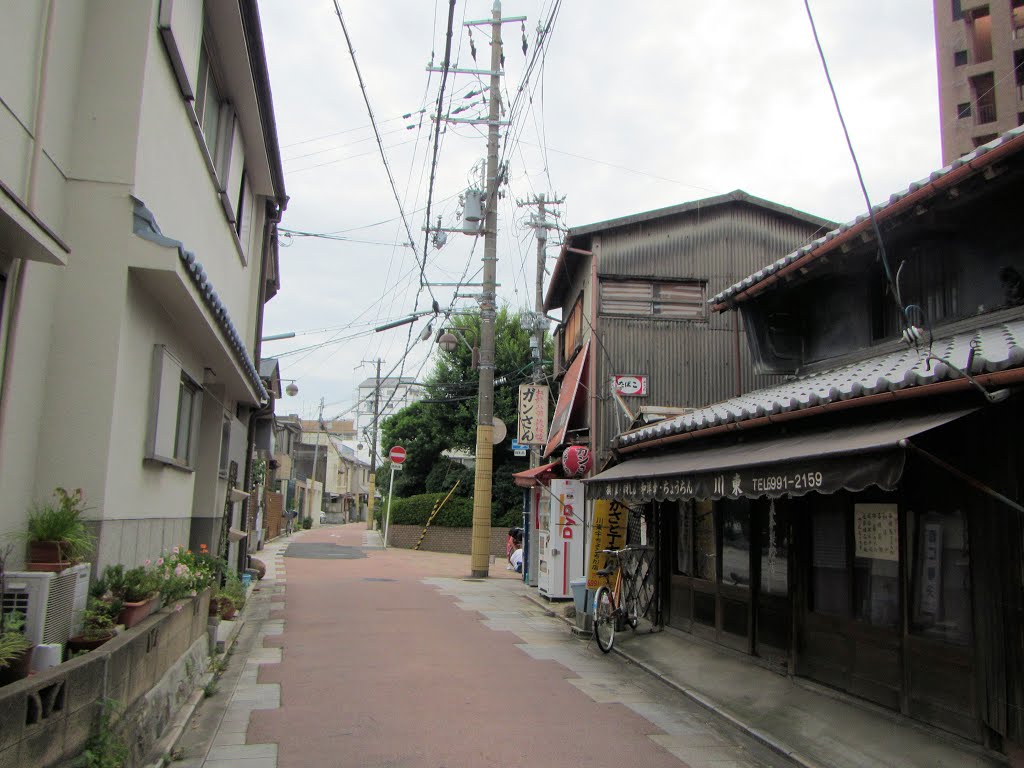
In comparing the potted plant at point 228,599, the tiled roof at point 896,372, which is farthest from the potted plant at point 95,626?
the tiled roof at point 896,372

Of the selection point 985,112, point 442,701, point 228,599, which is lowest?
point 442,701

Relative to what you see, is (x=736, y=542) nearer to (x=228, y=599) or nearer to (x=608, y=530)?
(x=608, y=530)

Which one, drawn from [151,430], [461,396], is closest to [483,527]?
[461,396]

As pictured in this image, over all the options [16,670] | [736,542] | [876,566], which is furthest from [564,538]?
[16,670]

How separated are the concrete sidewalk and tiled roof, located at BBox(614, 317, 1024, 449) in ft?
9.37

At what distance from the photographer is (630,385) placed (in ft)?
54.5

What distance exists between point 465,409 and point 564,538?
1739 cm

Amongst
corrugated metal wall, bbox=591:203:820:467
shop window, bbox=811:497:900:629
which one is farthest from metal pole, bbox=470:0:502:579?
shop window, bbox=811:497:900:629

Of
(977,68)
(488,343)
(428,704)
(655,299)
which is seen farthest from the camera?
A: (977,68)

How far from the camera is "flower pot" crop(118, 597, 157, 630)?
609 centimetres

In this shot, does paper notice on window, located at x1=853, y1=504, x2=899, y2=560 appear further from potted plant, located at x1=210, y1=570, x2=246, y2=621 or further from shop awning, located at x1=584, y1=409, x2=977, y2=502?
potted plant, located at x1=210, y1=570, x2=246, y2=621

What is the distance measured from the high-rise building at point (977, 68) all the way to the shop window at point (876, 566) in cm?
5202

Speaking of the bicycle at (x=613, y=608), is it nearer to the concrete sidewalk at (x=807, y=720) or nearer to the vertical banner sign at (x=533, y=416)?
the concrete sidewalk at (x=807, y=720)

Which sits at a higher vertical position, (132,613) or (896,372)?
(896,372)
